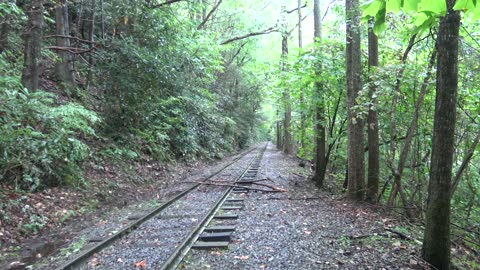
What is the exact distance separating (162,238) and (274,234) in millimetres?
1993

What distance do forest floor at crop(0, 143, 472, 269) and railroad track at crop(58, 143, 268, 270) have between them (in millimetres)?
281

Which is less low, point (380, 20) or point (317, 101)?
point (317, 101)

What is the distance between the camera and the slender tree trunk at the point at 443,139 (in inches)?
166

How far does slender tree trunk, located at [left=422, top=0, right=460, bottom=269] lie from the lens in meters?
4.22

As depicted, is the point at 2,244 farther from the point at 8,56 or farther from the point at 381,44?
the point at 381,44

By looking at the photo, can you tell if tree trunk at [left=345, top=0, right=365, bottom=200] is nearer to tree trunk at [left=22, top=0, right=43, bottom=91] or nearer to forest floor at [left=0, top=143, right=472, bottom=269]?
forest floor at [left=0, top=143, right=472, bottom=269]

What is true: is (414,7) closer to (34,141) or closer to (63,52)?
(34,141)

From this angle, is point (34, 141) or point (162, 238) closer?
point (162, 238)

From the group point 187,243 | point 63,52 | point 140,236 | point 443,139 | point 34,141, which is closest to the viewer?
point 443,139

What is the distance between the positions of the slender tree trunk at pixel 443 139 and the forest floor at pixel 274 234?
0.41m

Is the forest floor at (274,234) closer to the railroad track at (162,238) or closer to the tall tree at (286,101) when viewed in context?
the railroad track at (162,238)

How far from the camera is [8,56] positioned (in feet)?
34.4

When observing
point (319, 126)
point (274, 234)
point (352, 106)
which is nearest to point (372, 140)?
point (352, 106)

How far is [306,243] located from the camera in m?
5.75
